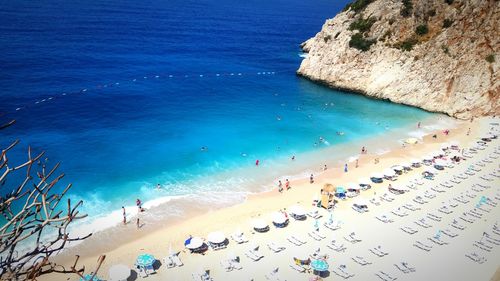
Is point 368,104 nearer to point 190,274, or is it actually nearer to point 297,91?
point 297,91

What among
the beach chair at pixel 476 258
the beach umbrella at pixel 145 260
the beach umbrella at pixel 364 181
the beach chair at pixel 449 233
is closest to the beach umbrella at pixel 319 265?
the beach chair at pixel 476 258

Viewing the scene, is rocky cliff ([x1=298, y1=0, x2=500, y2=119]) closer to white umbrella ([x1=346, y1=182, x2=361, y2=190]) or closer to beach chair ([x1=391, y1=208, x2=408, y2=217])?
white umbrella ([x1=346, y1=182, x2=361, y2=190])

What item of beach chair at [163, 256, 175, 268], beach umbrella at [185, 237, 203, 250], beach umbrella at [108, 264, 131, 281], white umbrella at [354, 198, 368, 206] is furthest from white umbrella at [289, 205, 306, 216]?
beach umbrella at [108, 264, 131, 281]

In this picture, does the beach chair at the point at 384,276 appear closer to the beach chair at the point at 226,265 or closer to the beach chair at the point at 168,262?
the beach chair at the point at 226,265

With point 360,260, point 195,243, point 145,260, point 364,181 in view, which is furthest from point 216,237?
point 364,181

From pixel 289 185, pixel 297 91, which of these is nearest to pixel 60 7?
pixel 297 91

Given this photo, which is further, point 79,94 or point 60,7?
point 60,7

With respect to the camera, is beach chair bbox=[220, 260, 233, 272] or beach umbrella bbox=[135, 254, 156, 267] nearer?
beach umbrella bbox=[135, 254, 156, 267]

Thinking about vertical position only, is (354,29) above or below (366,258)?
above
